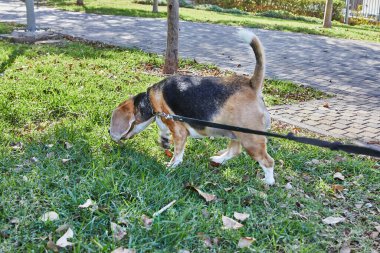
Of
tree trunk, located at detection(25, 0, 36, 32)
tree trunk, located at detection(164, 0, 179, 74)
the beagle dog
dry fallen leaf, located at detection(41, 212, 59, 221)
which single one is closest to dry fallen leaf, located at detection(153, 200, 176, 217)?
dry fallen leaf, located at detection(41, 212, 59, 221)

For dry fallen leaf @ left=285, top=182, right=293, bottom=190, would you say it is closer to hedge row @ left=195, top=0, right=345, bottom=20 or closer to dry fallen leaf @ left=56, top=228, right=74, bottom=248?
dry fallen leaf @ left=56, top=228, right=74, bottom=248

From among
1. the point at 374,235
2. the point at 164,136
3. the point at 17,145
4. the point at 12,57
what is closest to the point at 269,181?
the point at 374,235

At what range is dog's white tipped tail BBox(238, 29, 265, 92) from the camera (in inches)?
149

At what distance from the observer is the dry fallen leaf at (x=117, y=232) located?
3.07m

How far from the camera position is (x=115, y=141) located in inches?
179

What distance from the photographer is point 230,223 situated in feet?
11.2

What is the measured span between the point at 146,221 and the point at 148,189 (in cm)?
44

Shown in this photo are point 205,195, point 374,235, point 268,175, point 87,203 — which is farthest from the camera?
point 268,175

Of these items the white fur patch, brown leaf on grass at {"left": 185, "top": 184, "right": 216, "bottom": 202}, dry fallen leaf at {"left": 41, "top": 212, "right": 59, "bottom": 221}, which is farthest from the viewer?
the white fur patch

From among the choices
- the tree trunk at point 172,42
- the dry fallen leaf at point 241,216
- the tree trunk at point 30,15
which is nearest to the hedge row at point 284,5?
the tree trunk at point 30,15

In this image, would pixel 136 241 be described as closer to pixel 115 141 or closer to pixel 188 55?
pixel 115 141

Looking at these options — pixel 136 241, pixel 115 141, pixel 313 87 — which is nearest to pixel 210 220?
pixel 136 241

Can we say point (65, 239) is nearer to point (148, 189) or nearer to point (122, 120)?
point (148, 189)

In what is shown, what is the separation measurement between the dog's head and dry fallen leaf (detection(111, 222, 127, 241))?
1370mm
